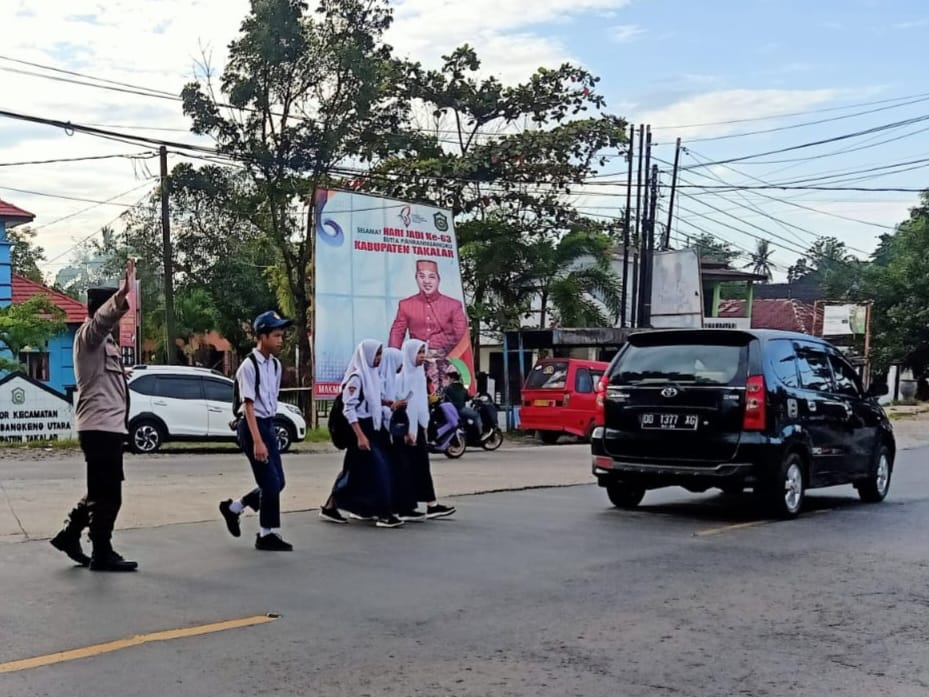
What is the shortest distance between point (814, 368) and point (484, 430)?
11779mm

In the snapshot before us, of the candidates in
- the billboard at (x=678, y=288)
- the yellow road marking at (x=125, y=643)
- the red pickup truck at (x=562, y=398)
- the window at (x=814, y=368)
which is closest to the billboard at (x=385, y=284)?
the red pickup truck at (x=562, y=398)

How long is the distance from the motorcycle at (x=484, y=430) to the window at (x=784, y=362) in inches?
455

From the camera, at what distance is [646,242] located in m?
29.8

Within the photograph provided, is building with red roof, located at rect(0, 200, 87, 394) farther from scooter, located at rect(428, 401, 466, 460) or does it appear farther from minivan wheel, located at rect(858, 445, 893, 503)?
minivan wheel, located at rect(858, 445, 893, 503)

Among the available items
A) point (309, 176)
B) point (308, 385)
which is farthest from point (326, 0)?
point (308, 385)

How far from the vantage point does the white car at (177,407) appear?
19.2 metres

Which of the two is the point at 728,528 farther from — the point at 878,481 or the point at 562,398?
the point at 562,398

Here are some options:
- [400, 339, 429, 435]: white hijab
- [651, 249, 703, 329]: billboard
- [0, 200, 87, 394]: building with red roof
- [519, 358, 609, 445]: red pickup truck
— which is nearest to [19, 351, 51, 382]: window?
[0, 200, 87, 394]: building with red roof

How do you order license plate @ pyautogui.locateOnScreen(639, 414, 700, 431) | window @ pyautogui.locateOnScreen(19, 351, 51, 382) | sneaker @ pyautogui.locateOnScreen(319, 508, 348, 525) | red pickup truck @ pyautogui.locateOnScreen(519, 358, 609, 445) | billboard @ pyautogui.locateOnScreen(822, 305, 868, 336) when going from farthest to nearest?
billboard @ pyautogui.locateOnScreen(822, 305, 868, 336)
window @ pyautogui.locateOnScreen(19, 351, 51, 382)
red pickup truck @ pyautogui.locateOnScreen(519, 358, 609, 445)
license plate @ pyautogui.locateOnScreen(639, 414, 700, 431)
sneaker @ pyautogui.locateOnScreen(319, 508, 348, 525)

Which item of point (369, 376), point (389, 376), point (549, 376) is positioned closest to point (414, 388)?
point (389, 376)

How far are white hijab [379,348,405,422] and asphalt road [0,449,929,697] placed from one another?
1173 mm

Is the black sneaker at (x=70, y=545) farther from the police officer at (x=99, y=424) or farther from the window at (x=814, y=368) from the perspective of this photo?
the window at (x=814, y=368)

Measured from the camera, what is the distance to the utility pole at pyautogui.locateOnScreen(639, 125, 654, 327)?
97.7ft

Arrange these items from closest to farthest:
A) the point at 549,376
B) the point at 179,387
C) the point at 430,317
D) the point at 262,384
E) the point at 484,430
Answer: the point at 262,384
the point at 179,387
the point at 484,430
the point at 549,376
the point at 430,317
